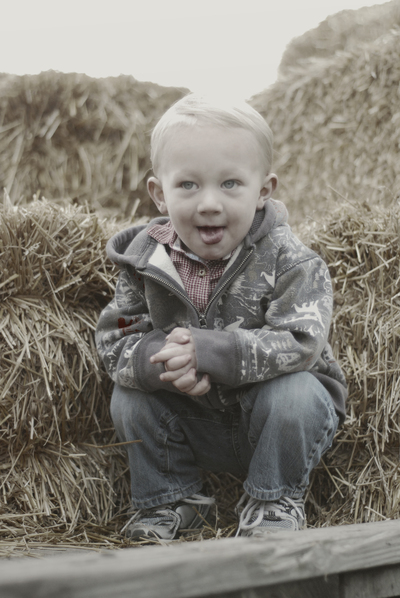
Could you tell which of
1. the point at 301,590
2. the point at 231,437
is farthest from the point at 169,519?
the point at 301,590

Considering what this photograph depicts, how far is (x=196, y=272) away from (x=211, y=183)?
0.20 metres

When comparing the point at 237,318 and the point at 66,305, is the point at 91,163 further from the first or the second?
the point at 237,318

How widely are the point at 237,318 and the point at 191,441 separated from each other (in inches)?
11.8

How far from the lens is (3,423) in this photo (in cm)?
125

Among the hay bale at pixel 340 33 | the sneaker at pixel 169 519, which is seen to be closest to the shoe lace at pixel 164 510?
the sneaker at pixel 169 519

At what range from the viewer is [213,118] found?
113cm

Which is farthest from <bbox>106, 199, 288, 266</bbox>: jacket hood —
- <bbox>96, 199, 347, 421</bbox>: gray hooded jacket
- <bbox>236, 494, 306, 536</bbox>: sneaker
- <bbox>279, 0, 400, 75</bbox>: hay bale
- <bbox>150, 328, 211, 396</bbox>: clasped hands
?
<bbox>279, 0, 400, 75</bbox>: hay bale

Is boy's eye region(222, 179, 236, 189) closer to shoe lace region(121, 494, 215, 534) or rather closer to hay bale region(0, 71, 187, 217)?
shoe lace region(121, 494, 215, 534)

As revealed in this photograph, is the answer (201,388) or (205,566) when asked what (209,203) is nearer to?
(201,388)

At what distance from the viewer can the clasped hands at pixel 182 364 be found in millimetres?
1097

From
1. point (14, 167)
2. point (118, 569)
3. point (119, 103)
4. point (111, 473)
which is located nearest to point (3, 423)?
point (111, 473)

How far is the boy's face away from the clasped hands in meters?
0.20

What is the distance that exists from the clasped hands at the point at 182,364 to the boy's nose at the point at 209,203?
24 cm

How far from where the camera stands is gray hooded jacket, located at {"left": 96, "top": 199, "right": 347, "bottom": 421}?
1.11 meters
